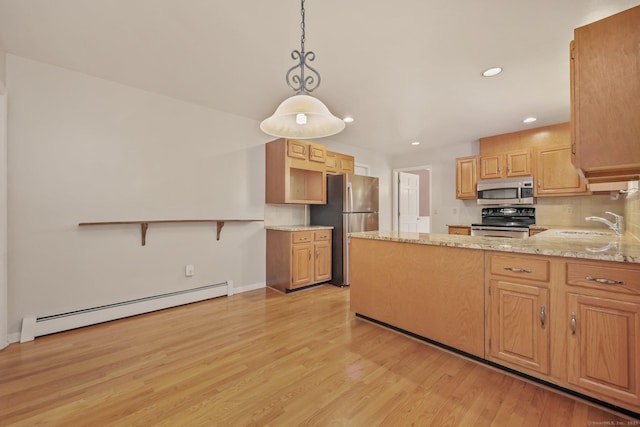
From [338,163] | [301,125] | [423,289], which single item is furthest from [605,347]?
[338,163]

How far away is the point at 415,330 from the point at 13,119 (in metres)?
3.89

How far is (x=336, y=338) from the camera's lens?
242cm

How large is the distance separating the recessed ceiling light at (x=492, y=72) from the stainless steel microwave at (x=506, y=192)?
2.40 m

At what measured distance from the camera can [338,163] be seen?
4699mm

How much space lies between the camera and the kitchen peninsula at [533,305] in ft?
4.82

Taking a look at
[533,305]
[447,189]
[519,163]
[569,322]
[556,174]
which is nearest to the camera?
[569,322]

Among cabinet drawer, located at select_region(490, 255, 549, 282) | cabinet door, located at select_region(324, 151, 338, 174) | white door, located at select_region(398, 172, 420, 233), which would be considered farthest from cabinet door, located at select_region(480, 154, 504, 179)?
cabinet drawer, located at select_region(490, 255, 549, 282)

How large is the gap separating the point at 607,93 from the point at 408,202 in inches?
204

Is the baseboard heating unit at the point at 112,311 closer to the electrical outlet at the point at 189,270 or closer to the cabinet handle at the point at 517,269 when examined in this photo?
the electrical outlet at the point at 189,270

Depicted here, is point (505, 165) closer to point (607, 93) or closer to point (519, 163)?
point (519, 163)

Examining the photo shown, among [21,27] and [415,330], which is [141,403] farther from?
[21,27]

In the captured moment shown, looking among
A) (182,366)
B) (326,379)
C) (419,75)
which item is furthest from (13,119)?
(419,75)

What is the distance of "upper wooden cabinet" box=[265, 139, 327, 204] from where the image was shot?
151 inches

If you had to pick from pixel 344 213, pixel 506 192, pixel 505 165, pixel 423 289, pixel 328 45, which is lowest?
pixel 423 289
